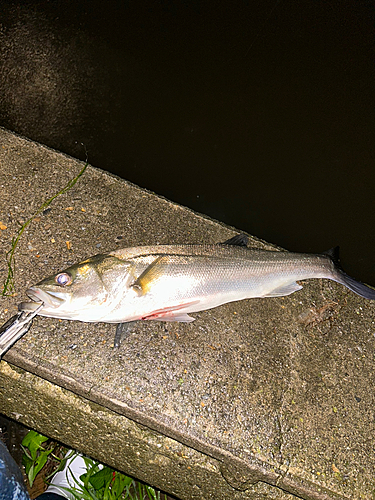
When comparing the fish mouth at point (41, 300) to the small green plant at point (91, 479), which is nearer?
the fish mouth at point (41, 300)

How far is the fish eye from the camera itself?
8.63 ft

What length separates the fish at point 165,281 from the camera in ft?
8.63

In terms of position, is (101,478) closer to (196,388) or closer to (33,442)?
(33,442)

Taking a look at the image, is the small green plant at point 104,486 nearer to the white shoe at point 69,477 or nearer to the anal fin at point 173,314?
the white shoe at point 69,477

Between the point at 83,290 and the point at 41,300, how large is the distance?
28 cm

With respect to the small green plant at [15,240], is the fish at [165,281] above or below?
above

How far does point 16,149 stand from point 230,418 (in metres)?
3.00

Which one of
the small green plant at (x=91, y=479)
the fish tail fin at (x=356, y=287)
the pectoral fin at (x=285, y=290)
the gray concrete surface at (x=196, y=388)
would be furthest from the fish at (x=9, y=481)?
the fish tail fin at (x=356, y=287)

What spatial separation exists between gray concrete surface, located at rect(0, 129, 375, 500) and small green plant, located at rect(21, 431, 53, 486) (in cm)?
57

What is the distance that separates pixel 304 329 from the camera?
10.9 feet

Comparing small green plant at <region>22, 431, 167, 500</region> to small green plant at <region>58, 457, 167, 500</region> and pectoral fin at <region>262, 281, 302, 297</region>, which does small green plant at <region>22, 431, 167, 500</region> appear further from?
pectoral fin at <region>262, 281, 302, 297</region>

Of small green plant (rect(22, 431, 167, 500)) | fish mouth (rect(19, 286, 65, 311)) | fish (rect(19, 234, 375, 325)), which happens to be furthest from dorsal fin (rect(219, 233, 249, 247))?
small green plant (rect(22, 431, 167, 500))

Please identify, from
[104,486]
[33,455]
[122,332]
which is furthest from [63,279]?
[104,486]

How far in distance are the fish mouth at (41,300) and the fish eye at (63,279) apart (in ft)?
0.29
